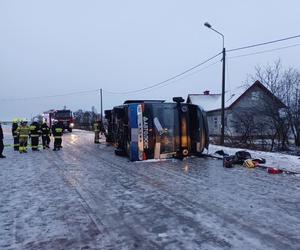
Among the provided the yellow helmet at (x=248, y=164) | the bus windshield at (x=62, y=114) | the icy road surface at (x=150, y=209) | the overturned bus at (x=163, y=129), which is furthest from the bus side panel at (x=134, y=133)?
the bus windshield at (x=62, y=114)

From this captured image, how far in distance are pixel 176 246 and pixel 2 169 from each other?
996 cm

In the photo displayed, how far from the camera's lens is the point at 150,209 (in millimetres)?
7473

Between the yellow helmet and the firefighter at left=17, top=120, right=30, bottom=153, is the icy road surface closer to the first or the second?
the yellow helmet

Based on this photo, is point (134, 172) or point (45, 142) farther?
point (45, 142)

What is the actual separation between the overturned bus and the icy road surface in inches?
120

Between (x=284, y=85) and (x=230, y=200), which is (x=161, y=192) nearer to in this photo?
(x=230, y=200)

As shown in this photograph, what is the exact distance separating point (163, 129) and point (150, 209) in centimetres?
847

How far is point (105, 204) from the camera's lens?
7.94 m

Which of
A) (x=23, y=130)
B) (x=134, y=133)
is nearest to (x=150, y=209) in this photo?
(x=134, y=133)

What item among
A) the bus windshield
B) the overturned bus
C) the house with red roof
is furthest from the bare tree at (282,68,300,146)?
the bus windshield

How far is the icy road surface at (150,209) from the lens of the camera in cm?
563

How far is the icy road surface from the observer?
5633mm

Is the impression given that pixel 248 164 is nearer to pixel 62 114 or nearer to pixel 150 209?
pixel 150 209

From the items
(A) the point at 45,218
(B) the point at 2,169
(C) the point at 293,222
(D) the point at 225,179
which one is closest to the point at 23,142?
(B) the point at 2,169
